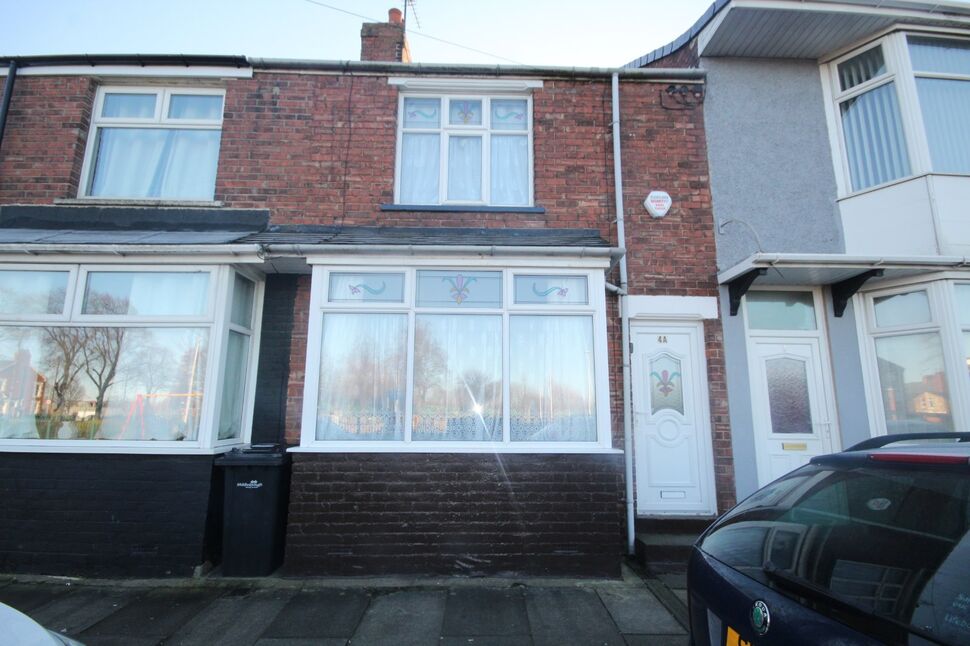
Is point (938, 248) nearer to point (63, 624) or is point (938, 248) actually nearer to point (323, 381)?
point (323, 381)

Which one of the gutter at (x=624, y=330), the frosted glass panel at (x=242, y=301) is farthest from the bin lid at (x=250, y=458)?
the gutter at (x=624, y=330)

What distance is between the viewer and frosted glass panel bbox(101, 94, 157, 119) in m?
6.28

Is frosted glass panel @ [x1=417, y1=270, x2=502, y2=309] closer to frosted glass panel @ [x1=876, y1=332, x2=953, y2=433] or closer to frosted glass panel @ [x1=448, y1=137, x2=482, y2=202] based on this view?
frosted glass panel @ [x1=448, y1=137, x2=482, y2=202]

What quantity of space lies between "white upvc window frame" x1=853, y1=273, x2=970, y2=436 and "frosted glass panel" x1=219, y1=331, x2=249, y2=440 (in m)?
7.01

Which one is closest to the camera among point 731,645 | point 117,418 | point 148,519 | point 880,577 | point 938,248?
point 880,577

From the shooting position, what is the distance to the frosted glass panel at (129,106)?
247 inches

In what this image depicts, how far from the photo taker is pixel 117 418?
488 cm

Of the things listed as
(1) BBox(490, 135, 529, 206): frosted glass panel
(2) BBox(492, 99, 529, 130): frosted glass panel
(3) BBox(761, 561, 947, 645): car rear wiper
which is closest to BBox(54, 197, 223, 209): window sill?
(1) BBox(490, 135, 529, 206): frosted glass panel

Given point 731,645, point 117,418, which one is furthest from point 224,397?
point 731,645

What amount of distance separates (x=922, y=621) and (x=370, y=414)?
419 centimetres

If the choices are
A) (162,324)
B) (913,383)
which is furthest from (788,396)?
(162,324)

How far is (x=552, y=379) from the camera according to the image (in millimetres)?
4887

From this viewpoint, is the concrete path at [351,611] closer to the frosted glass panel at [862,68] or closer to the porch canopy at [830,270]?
the porch canopy at [830,270]

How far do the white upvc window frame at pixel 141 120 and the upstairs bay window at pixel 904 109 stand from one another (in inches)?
315
